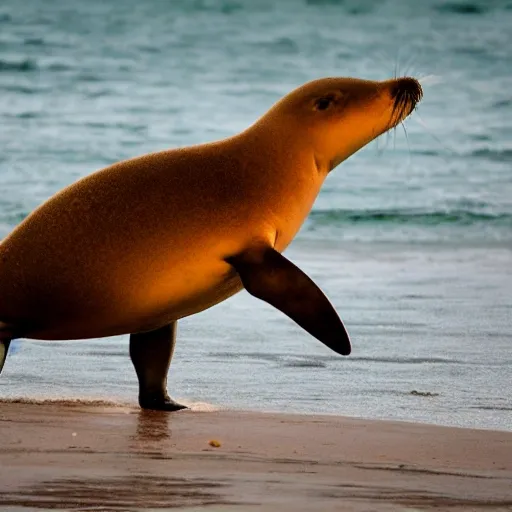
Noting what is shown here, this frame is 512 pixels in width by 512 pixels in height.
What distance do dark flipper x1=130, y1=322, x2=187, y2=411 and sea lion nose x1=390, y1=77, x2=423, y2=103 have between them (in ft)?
4.64

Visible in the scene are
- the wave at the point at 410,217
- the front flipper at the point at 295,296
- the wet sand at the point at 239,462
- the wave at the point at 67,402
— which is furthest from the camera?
the wave at the point at 410,217

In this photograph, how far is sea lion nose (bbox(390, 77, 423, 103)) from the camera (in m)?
5.99

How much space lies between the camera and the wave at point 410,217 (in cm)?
1523

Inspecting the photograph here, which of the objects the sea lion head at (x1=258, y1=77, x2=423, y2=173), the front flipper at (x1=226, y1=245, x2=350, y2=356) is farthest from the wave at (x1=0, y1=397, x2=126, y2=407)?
the sea lion head at (x1=258, y1=77, x2=423, y2=173)

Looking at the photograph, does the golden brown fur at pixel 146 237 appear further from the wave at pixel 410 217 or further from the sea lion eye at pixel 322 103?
the wave at pixel 410 217

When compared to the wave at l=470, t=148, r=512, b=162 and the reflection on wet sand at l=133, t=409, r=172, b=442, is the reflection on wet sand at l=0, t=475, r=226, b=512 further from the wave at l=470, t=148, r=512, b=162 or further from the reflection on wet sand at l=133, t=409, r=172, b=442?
the wave at l=470, t=148, r=512, b=162

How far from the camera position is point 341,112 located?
5.93 meters

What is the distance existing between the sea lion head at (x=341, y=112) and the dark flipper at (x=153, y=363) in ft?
3.34

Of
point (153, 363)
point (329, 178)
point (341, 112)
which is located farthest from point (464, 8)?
point (153, 363)

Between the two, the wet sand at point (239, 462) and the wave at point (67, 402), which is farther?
the wave at point (67, 402)

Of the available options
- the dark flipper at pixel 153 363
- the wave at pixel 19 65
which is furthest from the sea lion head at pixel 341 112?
the wave at pixel 19 65

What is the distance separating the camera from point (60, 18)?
36219 millimetres

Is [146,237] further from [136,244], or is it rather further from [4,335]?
[4,335]

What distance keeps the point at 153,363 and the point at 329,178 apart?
510 inches
